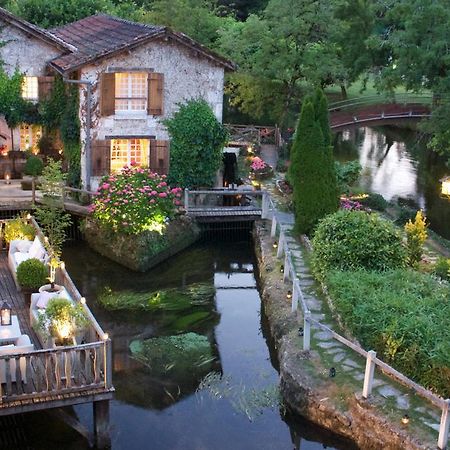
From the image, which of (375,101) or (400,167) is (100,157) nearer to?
(400,167)

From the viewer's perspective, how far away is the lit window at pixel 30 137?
89.8 ft

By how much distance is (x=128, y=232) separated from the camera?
22.3 meters

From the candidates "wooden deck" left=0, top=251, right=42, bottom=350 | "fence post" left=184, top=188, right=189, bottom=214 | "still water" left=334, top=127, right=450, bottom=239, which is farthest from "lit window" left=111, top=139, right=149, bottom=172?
"still water" left=334, top=127, right=450, bottom=239

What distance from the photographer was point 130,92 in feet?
82.1

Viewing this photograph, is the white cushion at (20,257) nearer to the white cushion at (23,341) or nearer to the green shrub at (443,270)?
the white cushion at (23,341)

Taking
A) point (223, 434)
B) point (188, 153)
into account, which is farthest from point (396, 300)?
point (188, 153)

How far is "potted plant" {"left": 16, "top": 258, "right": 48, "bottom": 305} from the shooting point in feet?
52.5

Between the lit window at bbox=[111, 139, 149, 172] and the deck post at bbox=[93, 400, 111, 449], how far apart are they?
44.9 feet

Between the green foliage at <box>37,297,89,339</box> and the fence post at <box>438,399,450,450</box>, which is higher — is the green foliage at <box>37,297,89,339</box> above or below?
Answer: above

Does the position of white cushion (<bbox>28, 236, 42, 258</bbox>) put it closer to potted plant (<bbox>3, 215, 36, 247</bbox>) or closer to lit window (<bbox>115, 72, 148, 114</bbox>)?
potted plant (<bbox>3, 215, 36, 247</bbox>)

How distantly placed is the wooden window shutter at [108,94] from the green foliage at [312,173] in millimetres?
6695

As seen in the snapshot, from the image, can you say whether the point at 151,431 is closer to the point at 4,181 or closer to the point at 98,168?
the point at 98,168

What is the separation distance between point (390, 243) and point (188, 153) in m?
9.96

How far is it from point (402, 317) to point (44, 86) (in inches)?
687
